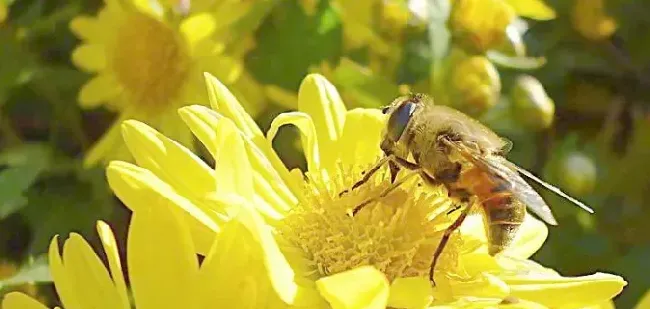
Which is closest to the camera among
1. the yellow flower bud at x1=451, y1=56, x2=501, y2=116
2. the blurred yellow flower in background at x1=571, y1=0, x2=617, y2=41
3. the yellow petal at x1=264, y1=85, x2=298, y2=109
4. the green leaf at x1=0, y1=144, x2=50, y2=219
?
the green leaf at x1=0, y1=144, x2=50, y2=219

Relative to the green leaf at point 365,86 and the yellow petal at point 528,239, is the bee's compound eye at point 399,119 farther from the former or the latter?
the green leaf at point 365,86

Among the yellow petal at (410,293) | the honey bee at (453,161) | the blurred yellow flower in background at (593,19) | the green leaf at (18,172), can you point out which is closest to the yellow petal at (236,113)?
the honey bee at (453,161)

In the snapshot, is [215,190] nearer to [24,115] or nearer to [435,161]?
[435,161]

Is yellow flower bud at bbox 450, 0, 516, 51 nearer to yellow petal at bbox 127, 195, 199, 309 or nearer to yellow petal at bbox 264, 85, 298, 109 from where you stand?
yellow petal at bbox 264, 85, 298, 109

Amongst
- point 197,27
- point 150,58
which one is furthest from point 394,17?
point 150,58

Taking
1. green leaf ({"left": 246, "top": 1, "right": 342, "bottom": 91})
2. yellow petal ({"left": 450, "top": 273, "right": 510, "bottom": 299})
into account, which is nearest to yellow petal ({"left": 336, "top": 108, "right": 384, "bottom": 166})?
yellow petal ({"left": 450, "top": 273, "right": 510, "bottom": 299})

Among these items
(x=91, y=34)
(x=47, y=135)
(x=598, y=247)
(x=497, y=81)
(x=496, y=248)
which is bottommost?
(x=598, y=247)

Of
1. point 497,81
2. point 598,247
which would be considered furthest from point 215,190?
point 598,247
